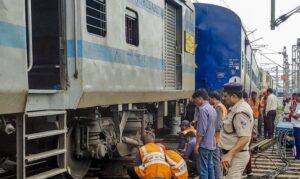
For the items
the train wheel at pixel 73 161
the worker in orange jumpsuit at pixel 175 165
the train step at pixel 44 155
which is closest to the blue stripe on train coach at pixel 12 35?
the train step at pixel 44 155

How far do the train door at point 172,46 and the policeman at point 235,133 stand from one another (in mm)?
3887

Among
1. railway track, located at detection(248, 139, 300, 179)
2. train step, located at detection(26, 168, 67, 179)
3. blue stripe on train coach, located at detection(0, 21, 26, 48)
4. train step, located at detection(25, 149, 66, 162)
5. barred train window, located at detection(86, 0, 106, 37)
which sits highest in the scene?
barred train window, located at detection(86, 0, 106, 37)

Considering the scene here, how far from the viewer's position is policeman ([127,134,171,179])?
6086 millimetres

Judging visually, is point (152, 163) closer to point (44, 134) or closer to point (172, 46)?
point (44, 134)

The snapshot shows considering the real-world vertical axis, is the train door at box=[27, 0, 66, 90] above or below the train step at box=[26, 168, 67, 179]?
above

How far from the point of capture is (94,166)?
8.26 metres

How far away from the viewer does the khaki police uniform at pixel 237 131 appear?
5.38m

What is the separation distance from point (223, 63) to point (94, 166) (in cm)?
688

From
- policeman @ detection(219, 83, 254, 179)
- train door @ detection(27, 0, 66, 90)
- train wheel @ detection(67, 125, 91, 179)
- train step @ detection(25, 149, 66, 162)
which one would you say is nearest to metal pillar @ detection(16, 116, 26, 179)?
train step @ detection(25, 149, 66, 162)

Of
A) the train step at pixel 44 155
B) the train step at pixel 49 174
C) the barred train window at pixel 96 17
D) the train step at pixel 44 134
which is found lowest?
the train step at pixel 49 174

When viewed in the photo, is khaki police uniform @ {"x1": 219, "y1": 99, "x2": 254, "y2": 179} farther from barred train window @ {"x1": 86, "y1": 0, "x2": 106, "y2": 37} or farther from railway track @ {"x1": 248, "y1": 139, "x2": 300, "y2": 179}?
railway track @ {"x1": 248, "y1": 139, "x2": 300, "y2": 179}

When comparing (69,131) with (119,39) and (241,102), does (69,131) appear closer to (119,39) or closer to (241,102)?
(119,39)

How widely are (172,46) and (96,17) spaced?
4.00 meters

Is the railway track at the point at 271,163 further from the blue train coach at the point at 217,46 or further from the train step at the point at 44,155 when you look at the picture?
the train step at the point at 44,155
